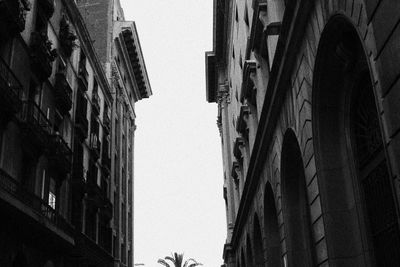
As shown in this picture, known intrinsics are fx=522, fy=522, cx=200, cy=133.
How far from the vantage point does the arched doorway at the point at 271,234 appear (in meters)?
20.1

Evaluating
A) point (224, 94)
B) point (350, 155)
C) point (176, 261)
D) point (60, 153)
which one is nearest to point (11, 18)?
point (60, 153)

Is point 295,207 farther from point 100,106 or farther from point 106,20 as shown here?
point 106,20

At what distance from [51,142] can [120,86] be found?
84.0ft

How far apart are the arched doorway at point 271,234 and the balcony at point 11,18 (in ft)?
37.9

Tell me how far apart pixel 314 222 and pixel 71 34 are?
2126 centimetres

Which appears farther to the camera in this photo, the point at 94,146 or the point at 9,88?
the point at 94,146

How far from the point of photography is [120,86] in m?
48.9

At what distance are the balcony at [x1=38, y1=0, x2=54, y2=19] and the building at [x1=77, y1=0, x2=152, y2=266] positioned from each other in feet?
58.6

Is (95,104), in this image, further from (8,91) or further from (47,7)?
(8,91)

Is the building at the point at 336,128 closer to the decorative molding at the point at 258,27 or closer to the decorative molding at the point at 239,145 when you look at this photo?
the decorative molding at the point at 258,27

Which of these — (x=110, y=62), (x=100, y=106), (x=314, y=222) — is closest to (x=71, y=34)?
(x=100, y=106)

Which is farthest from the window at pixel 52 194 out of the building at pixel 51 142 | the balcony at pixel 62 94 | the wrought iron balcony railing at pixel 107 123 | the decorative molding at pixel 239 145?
the wrought iron balcony railing at pixel 107 123

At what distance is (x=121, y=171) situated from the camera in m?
46.9

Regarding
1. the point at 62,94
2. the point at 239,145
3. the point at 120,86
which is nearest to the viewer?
the point at 62,94
